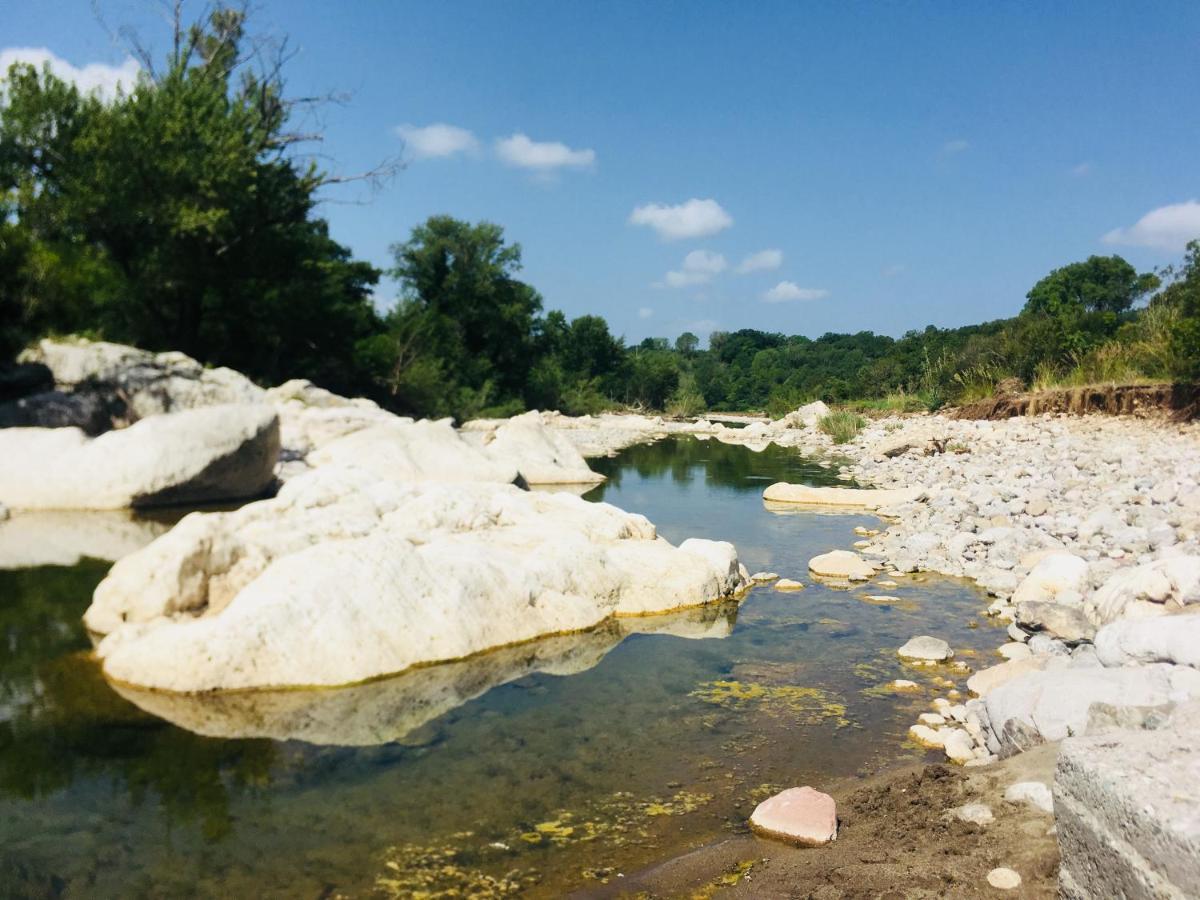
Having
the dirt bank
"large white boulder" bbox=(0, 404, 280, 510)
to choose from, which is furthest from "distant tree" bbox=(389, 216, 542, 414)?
"large white boulder" bbox=(0, 404, 280, 510)

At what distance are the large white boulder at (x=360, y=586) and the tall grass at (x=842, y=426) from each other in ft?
80.7

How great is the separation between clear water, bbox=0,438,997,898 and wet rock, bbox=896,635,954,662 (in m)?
0.23

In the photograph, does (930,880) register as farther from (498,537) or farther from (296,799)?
(498,537)

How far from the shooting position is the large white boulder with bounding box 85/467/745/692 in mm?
6617

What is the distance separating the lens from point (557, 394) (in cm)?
5388

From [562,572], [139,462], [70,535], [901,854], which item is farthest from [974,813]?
[139,462]

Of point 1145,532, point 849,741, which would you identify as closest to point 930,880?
point 849,741

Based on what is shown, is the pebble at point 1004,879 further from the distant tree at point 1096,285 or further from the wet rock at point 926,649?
the distant tree at point 1096,285

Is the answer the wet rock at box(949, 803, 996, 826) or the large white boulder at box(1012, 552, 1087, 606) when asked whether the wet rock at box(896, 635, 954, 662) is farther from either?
the wet rock at box(949, 803, 996, 826)

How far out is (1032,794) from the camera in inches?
154

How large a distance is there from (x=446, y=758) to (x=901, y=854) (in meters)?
2.89

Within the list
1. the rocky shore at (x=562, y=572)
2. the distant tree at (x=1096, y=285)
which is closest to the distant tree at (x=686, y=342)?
the distant tree at (x=1096, y=285)

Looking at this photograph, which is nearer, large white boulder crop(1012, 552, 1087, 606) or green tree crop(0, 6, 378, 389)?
large white boulder crop(1012, 552, 1087, 606)

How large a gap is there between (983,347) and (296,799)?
38.9 m
